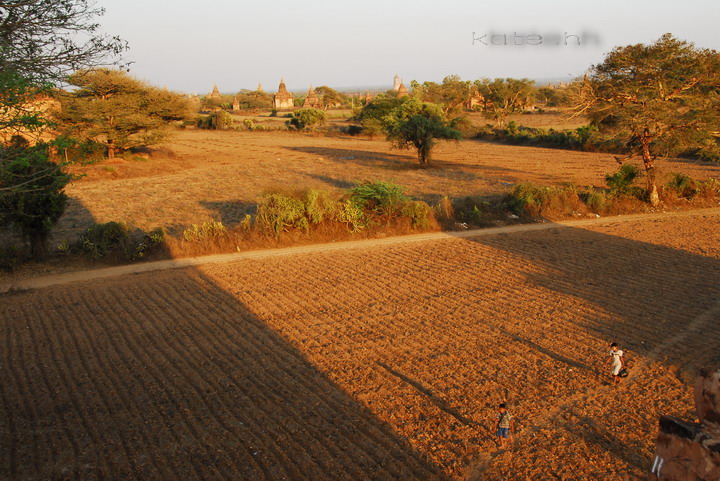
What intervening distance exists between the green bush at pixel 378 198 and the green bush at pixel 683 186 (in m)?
10.6

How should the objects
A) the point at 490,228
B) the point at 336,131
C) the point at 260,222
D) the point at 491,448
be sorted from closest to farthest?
the point at 491,448 < the point at 260,222 < the point at 490,228 < the point at 336,131

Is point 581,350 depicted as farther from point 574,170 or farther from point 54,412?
point 574,170

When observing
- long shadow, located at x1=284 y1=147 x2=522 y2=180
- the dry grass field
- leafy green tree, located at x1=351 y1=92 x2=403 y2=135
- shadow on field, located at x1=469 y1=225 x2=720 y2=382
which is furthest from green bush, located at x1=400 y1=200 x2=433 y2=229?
leafy green tree, located at x1=351 y1=92 x2=403 y2=135

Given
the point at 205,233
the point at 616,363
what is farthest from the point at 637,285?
the point at 205,233

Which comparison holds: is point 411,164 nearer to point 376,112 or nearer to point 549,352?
point 376,112

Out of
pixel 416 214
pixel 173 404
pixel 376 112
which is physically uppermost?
pixel 376 112

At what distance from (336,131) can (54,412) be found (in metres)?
49.0

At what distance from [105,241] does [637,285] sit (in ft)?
38.9

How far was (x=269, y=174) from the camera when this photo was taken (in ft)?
88.8

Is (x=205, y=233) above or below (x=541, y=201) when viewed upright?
below

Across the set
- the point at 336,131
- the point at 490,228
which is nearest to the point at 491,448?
the point at 490,228

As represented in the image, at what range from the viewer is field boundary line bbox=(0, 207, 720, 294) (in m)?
11.5

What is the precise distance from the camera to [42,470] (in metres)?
5.43

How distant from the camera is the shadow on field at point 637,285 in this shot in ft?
27.8
